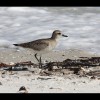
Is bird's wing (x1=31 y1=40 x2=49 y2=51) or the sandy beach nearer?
the sandy beach

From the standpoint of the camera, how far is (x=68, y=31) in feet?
36.3

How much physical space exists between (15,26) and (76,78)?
15.8 ft

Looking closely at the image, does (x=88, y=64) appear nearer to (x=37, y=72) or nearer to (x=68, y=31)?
(x=37, y=72)

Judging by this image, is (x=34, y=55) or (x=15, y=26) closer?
(x=34, y=55)

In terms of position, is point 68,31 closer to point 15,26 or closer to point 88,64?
point 15,26

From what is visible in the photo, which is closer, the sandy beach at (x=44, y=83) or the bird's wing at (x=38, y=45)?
the sandy beach at (x=44, y=83)

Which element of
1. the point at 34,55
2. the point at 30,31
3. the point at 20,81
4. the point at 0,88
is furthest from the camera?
the point at 30,31

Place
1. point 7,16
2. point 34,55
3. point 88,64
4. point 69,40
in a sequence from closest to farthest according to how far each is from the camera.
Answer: point 88,64, point 34,55, point 69,40, point 7,16

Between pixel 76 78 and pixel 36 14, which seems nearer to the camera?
pixel 76 78

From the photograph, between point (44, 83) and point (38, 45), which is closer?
point (44, 83)

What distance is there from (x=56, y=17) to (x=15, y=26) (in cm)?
175

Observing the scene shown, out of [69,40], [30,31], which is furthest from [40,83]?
[30,31]

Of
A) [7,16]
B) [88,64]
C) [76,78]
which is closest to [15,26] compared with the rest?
[7,16]

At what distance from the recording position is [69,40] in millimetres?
10109
